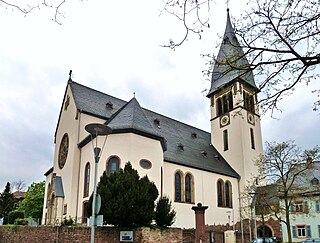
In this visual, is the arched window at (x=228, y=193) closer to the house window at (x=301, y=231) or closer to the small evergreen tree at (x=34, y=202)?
the house window at (x=301, y=231)

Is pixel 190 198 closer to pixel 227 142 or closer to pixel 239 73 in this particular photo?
pixel 227 142

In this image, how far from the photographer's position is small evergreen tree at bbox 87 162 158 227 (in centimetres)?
1634

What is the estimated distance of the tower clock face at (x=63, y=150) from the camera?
2868 cm

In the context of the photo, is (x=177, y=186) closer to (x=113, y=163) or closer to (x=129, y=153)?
(x=129, y=153)

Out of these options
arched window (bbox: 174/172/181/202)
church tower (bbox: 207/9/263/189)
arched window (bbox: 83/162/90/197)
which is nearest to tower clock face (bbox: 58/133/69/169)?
arched window (bbox: 83/162/90/197)

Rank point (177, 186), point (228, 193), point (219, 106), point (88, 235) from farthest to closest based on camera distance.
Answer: point (219, 106) < point (228, 193) < point (177, 186) < point (88, 235)

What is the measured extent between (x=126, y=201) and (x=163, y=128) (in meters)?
18.8

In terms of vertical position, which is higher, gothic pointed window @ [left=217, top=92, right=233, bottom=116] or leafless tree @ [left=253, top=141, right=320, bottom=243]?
gothic pointed window @ [left=217, top=92, right=233, bottom=116]

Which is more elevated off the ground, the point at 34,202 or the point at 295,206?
the point at 34,202

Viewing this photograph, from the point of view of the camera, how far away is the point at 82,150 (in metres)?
26.5

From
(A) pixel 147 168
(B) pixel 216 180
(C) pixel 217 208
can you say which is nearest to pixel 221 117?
(B) pixel 216 180

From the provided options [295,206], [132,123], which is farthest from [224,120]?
[132,123]

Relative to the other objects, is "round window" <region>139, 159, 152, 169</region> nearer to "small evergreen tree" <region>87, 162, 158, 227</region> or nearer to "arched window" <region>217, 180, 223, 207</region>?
"small evergreen tree" <region>87, 162, 158, 227</region>

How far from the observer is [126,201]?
1652 cm
